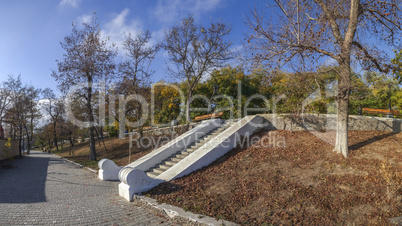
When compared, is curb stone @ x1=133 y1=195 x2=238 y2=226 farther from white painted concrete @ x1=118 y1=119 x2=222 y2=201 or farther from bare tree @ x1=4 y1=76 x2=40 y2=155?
bare tree @ x1=4 y1=76 x2=40 y2=155

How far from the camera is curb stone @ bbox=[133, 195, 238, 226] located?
448cm

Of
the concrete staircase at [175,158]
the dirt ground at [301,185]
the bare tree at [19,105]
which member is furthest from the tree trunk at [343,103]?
the bare tree at [19,105]

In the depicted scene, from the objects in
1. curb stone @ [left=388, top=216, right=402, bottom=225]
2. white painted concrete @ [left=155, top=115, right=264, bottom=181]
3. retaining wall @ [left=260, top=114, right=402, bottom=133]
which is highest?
retaining wall @ [left=260, top=114, right=402, bottom=133]

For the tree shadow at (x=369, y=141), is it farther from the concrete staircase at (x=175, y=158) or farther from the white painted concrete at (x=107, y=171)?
the white painted concrete at (x=107, y=171)

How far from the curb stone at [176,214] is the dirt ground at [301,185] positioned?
0.68 ft

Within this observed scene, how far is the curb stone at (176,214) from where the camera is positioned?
4.48m

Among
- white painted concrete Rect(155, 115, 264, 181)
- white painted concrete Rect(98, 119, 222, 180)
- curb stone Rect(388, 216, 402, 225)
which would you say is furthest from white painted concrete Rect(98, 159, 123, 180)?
curb stone Rect(388, 216, 402, 225)

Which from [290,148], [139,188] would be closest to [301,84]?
[290,148]

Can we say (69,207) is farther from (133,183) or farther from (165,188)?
(165,188)

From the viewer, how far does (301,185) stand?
555cm

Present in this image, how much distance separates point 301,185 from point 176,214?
3013mm

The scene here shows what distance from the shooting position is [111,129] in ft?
93.7

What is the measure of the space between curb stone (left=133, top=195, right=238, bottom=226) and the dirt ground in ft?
0.68

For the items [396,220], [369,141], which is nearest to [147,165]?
[396,220]
